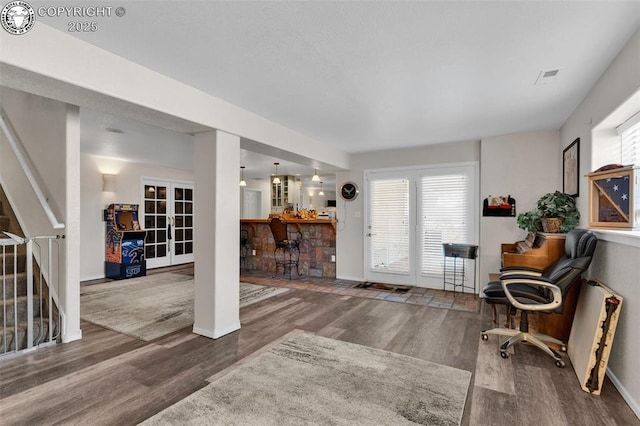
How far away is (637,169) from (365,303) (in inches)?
125

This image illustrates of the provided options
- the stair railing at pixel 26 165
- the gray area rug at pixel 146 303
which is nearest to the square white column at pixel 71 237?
the stair railing at pixel 26 165

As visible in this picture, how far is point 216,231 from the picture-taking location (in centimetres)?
314

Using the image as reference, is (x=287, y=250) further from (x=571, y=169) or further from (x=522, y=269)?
(x=571, y=169)

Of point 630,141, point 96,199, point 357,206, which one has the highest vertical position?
point 630,141

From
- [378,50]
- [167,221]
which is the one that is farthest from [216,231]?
[167,221]

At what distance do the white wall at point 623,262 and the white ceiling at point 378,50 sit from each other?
131 millimetres

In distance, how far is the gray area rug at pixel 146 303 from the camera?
3.49 m

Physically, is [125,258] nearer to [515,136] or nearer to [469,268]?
[469,268]

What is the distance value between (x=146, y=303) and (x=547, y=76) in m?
5.27

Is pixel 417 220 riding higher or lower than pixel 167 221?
higher

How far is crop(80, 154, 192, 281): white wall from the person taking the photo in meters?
5.97

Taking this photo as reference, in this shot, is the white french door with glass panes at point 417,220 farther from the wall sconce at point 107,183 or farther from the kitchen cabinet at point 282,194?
the wall sconce at point 107,183

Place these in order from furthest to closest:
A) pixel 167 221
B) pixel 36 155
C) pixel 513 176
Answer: pixel 167 221, pixel 513 176, pixel 36 155

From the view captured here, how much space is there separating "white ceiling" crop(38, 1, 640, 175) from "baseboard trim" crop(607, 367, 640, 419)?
2.35 meters
